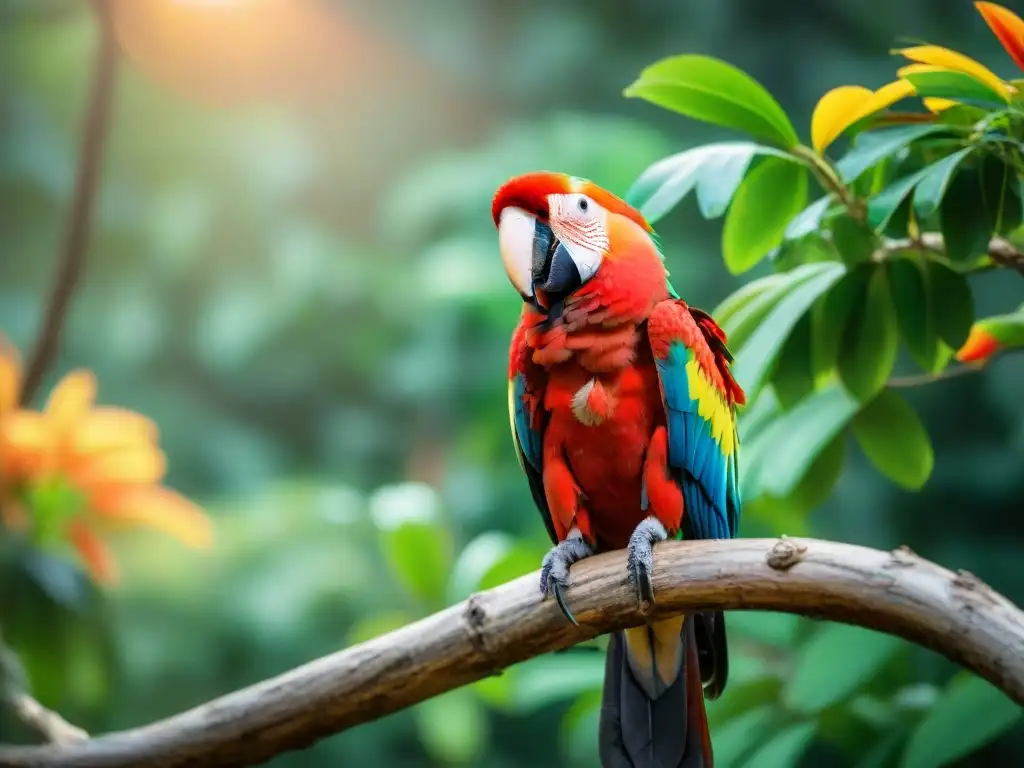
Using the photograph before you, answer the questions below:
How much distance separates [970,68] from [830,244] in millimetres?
267

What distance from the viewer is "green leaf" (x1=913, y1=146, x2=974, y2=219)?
80cm

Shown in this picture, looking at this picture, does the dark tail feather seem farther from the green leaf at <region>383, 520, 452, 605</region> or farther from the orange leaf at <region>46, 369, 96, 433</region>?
the orange leaf at <region>46, 369, 96, 433</region>

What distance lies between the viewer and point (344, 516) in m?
1.82

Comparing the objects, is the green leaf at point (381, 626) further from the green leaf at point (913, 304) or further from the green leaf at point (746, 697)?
the green leaf at point (913, 304)

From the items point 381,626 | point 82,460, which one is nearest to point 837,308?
point 381,626

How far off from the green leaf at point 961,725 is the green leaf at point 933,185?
1.67ft

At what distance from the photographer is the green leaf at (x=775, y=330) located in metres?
0.96

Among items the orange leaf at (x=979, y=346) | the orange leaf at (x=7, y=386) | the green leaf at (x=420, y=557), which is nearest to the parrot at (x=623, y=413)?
the orange leaf at (x=979, y=346)

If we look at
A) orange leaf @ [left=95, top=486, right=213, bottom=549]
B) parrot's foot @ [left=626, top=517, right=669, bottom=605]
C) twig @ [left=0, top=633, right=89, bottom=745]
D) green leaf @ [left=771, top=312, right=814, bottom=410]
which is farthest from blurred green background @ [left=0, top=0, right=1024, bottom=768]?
parrot's foot @ [left=626, top=517, right=669, bottom=605]

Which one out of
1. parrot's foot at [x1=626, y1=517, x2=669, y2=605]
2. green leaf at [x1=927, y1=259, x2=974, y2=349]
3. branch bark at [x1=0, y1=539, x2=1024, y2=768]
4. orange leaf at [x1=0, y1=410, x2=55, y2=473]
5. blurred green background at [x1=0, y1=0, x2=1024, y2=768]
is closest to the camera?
branch bark at [x1=0, y1=539, x2=1024, y2=768]

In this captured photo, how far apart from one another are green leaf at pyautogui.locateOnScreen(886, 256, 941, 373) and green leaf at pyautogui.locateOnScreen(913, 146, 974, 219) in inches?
6.2

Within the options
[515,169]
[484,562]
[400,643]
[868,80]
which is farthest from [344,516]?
[868,80]

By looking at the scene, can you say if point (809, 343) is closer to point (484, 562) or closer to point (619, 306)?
point (619, 306)

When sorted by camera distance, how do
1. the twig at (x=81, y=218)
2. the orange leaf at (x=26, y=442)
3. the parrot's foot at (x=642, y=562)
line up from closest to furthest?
the parrot's foot at (x=642, y=562) < the orange leaf at (x=26, y=442) < the twig at (x=81, y=218)
